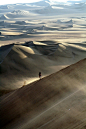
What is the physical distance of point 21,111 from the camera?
147 inches

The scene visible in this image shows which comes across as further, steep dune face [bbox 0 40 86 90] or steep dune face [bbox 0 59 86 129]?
steep dune face [bbox 0 40 86 90]

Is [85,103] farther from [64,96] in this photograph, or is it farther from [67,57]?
[67,57]

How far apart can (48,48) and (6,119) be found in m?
7.00

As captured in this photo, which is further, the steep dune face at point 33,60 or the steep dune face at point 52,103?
the steep dune face at point 33,60

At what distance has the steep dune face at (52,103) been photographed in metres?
3.21

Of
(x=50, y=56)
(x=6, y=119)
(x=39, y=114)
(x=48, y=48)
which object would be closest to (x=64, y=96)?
(x=39, y=114)

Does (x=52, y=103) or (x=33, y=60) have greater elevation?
(x=33, y=60)

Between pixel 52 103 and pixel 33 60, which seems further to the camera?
pixel 33 60

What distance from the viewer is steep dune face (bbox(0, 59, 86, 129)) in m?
3.21

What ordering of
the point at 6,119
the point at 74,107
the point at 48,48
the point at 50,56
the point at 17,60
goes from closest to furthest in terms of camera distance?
the point at 74,107, the point at 6,119, the point at 17,60, the point at 50,56, the point at 48,48

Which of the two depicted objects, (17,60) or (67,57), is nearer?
(17,60)

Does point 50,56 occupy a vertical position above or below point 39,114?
above

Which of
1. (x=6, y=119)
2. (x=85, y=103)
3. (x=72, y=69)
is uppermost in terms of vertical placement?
(x=72, y=69)

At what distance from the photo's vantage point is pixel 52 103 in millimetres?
3705
